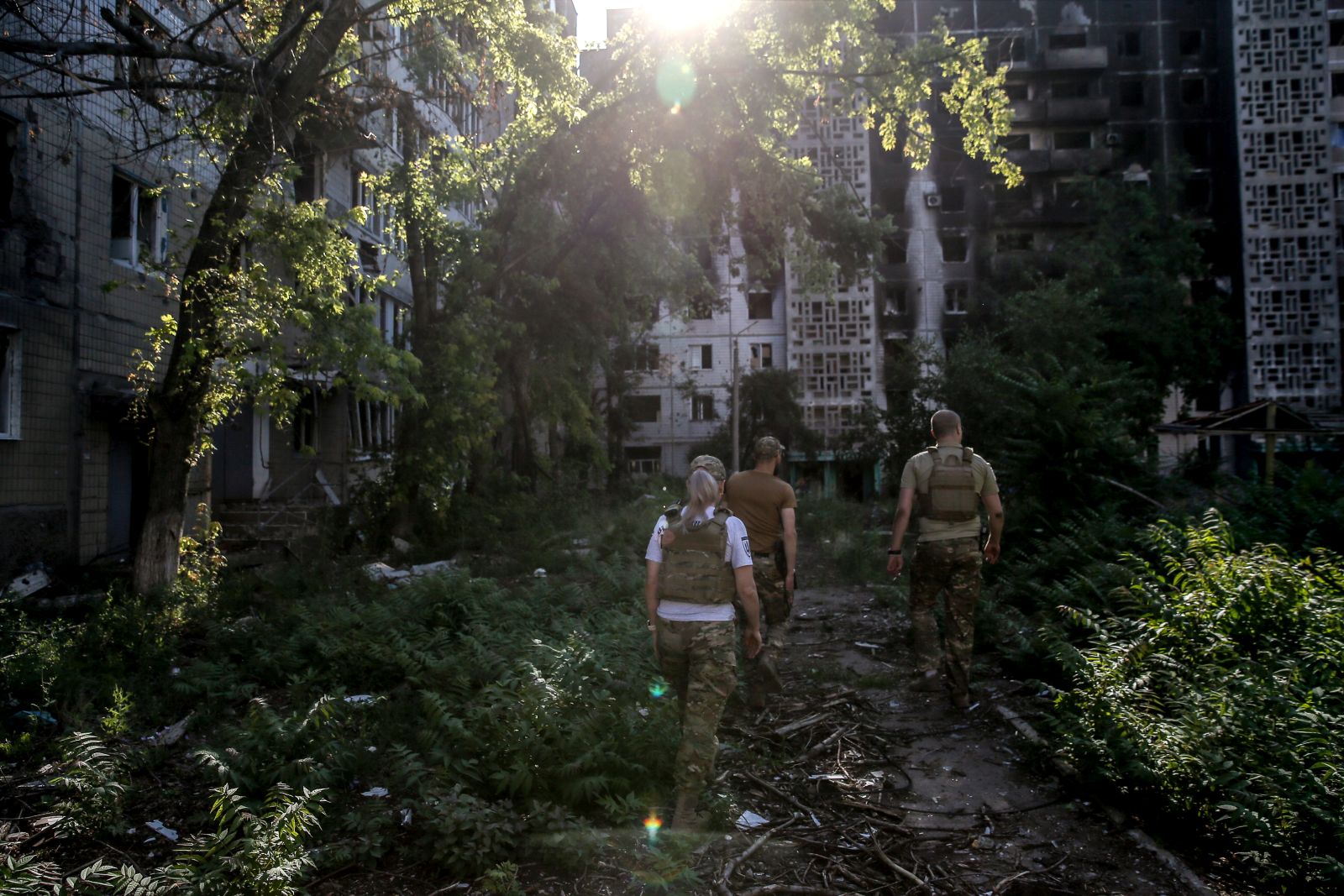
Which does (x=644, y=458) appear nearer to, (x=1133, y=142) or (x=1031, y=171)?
(x=1031, y=171)

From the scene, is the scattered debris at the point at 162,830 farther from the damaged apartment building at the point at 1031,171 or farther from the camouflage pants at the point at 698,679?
the damaged apartment building at the point at 1031,171

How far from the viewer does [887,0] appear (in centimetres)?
1591

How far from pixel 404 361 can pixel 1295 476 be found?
10701 mm

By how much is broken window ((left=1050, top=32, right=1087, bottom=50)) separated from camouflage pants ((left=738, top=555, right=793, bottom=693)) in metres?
49.1

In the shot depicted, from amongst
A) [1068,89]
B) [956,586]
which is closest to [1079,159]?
[1068,89]

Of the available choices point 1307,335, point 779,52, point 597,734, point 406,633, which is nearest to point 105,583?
point 406,633

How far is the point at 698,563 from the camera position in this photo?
5312 mm

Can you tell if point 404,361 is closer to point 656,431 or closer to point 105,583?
point 105,583

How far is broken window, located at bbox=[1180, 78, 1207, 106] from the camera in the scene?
47688 millimetres

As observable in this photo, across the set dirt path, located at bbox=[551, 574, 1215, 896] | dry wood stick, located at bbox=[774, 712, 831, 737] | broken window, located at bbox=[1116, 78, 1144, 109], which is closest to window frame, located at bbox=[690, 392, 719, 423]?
broken window, located at bbox=[1116, 78, 1144, 109]

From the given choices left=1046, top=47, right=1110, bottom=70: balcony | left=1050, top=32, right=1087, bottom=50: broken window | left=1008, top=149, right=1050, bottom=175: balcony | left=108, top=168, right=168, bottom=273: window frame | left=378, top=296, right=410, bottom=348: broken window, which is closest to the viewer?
left=108, top=168, right=168, bottom=273: window frame

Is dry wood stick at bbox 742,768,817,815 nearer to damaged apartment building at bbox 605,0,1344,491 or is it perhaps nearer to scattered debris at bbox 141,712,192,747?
scattered debris at bbox 141,712,192,747

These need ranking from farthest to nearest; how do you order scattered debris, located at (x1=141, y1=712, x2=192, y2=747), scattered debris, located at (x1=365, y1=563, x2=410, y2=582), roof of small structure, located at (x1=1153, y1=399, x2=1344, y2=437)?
roof of small structure, located at (x1=1153, y1=399, x2=1344, y2=437)
scattered debris, located at (x1=365, y1=563, x2=410, y2=582)
scattered debris, located at (x1=141, y1=712, x2=192, y2=747)

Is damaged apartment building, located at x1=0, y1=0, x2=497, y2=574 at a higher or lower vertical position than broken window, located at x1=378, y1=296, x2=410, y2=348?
lower
